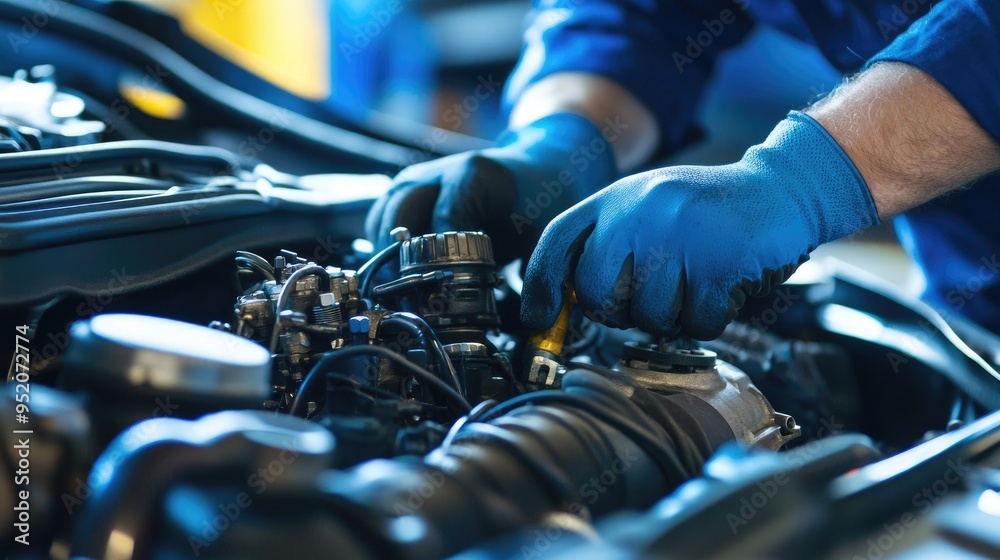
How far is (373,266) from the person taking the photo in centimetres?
93

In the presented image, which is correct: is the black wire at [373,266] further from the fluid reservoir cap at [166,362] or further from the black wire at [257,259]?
the fluid reservoir cap at [166,362]

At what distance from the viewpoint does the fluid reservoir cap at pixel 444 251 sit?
2.81 feet

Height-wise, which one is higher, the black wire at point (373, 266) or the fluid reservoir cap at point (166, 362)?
the fluid reservoir cap at point (166, 362)

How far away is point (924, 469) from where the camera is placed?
0.55m

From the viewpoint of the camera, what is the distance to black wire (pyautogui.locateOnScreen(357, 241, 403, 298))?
0.92 m

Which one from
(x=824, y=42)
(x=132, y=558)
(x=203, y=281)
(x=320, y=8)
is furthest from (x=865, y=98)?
(x=320, y=8)

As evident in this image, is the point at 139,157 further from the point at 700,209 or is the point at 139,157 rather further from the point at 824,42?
the point at 824,42

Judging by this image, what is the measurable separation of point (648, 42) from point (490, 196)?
0.70m

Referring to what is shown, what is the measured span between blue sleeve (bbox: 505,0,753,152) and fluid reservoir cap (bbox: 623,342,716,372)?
93 cm

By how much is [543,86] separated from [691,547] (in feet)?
4.44

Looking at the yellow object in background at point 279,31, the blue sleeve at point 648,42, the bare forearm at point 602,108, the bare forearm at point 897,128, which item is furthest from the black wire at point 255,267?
the yellow object in background at point 279,31

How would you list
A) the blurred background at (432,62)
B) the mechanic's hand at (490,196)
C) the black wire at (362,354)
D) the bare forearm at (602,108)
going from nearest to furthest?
the black wire at (362,354) < the mechanic's hand at (490,196) < the bare forearm at (602,108) < the blurred background at (432,62)

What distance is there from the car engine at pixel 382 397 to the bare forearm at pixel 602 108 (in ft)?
1.27

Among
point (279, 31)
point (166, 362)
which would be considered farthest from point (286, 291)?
point (279, 31)
